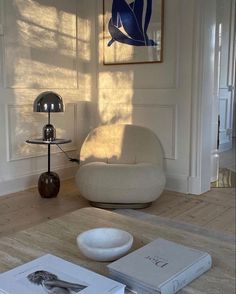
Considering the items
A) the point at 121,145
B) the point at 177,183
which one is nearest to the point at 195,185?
the point at 177,183

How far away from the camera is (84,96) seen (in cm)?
413

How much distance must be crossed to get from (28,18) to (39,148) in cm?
125

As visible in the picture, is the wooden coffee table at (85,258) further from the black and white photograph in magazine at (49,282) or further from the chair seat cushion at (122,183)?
the chair seat cushion at (122,183)

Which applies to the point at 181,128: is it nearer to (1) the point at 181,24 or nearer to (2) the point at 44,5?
(1) the point at 181,24

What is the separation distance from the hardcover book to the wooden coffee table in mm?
32

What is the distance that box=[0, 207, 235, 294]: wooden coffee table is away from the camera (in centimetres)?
106

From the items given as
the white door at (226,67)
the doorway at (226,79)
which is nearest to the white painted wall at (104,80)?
the doorway at (226,79)

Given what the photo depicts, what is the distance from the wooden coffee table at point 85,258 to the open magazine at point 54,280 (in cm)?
8

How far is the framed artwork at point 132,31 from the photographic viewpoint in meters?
3.47

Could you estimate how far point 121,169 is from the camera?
2.87m

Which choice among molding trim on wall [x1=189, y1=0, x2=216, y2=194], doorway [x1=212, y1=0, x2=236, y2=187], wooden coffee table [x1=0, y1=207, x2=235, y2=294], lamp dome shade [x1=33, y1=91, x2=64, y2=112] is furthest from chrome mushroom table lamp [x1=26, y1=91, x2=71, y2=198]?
doorway [x1=212, y1=0, x2=236, y2=187]

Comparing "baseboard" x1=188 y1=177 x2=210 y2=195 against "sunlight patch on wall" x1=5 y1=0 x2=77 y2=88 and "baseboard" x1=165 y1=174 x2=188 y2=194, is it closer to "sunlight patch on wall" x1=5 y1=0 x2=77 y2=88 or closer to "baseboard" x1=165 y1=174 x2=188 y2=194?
"baseboard" x1=165 y1=174 x2=188 y2=194

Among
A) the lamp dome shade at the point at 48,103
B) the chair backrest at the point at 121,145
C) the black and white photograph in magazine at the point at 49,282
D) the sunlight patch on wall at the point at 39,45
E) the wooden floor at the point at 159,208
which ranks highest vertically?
the sunlight patch on wall at the point at 39,45

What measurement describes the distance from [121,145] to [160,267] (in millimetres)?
2219
